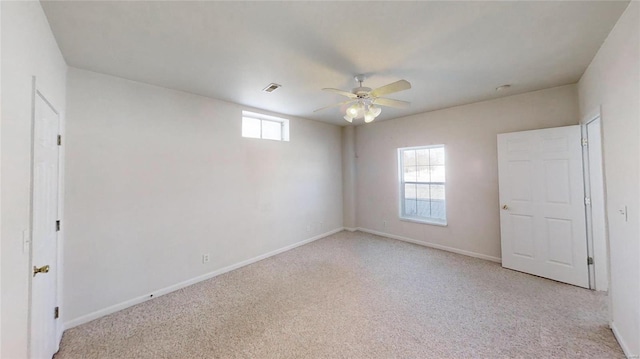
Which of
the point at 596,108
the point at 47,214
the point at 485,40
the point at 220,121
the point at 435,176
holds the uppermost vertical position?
the point at 485,40

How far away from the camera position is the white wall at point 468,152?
128 inches

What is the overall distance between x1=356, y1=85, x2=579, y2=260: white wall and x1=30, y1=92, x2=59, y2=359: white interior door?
470 centimetres

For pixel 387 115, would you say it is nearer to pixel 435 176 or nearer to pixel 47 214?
pixel 435 176

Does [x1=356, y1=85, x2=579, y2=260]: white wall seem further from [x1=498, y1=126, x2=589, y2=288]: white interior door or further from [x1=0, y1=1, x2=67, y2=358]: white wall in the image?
[x1=0, y1=1, x2=67, y2=358]: white wall

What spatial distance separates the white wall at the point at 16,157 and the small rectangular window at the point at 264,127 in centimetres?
244

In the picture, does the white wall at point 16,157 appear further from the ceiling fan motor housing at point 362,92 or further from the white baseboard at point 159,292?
the ceiling fan motor housing at point 362,92

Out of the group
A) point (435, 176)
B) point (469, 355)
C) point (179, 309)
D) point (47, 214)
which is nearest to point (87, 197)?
point (47, 214)

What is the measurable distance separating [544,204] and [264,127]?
430cm

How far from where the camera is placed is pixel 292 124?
4.46 m

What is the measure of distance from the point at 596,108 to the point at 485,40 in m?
1.43

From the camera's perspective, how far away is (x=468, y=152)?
3.88m

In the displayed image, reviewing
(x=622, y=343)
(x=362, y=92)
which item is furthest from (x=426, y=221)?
(x=362, y=92)

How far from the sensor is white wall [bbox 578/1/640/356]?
158cm

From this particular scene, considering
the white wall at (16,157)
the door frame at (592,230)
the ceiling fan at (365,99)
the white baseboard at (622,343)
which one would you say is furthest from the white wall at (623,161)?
the white wall at (16,157)
